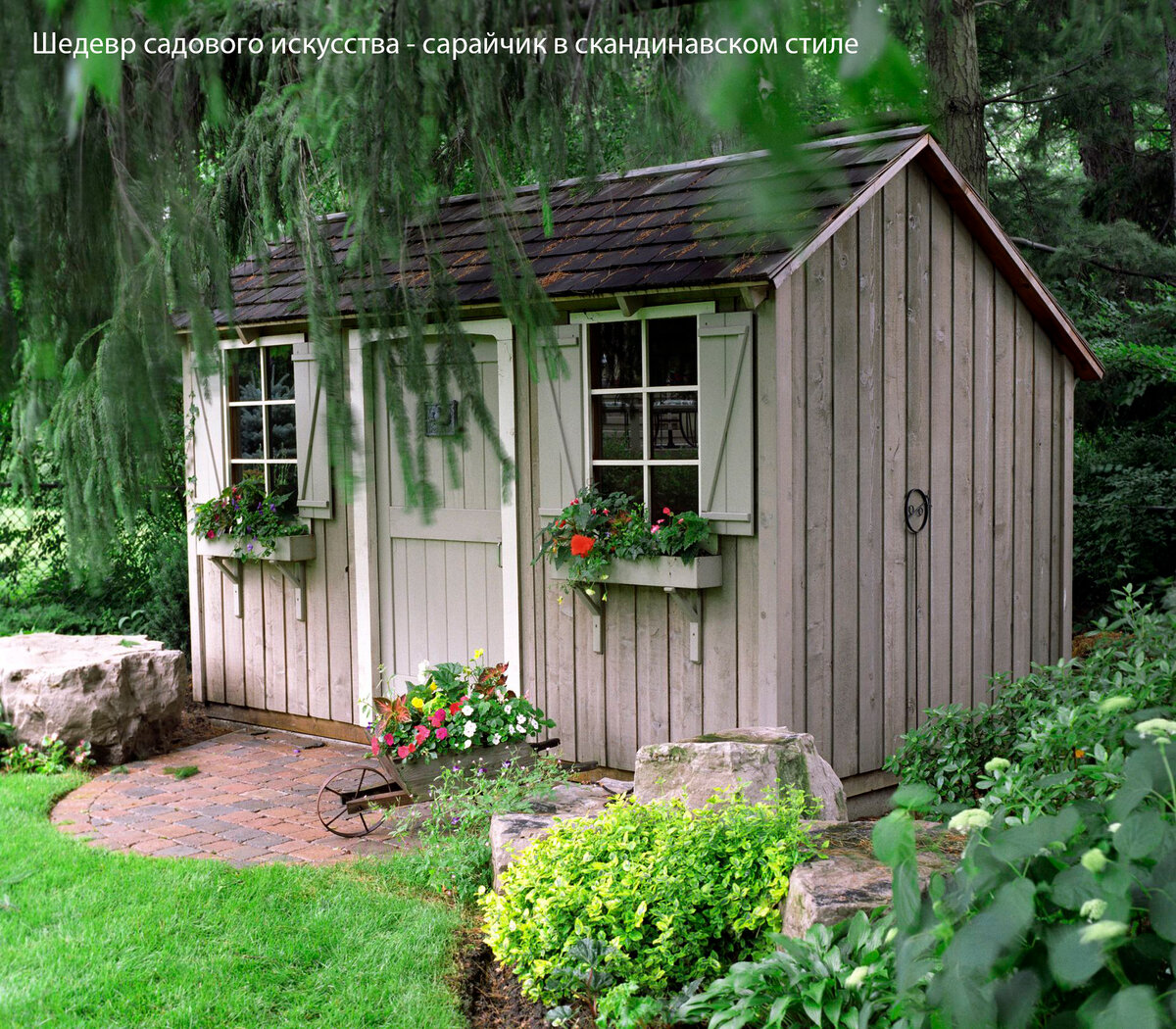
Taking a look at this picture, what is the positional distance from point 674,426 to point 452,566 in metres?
1.76

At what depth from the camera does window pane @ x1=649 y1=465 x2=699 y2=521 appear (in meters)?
5.81

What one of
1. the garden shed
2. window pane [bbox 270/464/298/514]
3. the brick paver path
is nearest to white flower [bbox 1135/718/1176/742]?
the garden shed

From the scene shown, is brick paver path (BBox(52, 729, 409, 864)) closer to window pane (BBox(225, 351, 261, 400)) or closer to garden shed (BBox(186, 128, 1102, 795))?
garden shed (BBox(186, 128, 1102, 795))

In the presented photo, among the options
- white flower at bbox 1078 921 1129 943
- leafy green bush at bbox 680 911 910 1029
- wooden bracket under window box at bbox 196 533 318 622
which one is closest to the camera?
white flower at bbox 1078 921 1129 943

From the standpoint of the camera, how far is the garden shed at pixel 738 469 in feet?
18.4

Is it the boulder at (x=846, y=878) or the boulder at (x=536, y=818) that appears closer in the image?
the boulder at (x=846, y=878)

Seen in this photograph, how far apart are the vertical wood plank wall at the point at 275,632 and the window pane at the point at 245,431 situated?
0.09 metres

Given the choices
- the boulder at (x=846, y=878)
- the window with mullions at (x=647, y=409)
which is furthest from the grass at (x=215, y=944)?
the window with mullions at (x=647, y=409)

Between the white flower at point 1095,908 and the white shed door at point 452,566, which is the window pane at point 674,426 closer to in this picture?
the white shed door at point 452,566

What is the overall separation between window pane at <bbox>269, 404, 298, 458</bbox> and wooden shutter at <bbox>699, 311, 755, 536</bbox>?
3015 mm

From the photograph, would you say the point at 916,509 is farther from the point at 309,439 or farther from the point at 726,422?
the point at 309,439

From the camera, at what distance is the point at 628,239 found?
6.16m

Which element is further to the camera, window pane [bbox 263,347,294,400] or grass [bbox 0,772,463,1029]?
window pane [bbox 263,347,294,400]

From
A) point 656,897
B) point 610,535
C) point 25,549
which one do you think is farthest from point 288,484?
point 656,897
